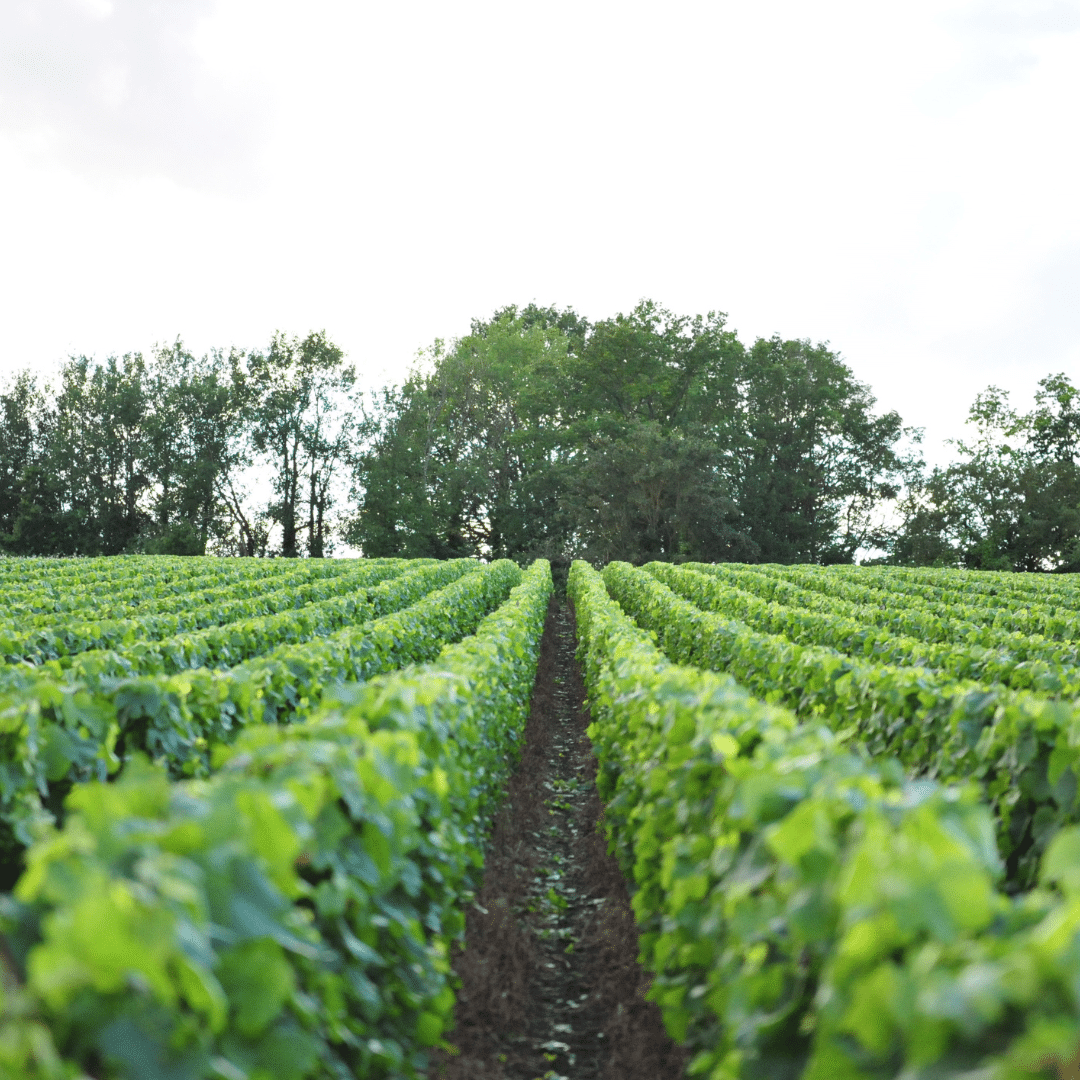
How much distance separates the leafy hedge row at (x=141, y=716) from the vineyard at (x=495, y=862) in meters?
0.02

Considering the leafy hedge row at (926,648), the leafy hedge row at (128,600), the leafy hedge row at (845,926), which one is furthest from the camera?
the leafy hedge row at (128,600)

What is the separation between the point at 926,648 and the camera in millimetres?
8625

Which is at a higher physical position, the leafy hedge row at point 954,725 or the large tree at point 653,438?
the large tree at point 653,438

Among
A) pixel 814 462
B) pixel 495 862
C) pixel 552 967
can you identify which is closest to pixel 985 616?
pixel 495 862

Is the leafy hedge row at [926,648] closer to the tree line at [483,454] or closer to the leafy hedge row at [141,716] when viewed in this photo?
the leafy hedge row at [141,716]

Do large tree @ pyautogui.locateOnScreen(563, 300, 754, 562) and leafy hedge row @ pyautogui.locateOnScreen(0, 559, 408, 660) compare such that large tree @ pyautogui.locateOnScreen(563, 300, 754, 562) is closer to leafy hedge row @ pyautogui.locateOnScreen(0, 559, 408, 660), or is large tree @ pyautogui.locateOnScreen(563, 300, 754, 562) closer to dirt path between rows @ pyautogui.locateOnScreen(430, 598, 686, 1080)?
leafy hedge row @ pyautogui.locateOnScreen(0, 559, 408, 660)

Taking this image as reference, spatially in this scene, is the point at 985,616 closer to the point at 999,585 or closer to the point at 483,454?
the point at 999,585

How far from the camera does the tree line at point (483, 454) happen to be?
164 feet

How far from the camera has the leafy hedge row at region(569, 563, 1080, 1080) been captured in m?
1.56

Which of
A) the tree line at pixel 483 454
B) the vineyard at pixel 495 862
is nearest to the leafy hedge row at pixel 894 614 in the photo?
the vineyard at pixel 495 862

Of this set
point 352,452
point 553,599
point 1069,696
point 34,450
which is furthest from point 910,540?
point 34,450

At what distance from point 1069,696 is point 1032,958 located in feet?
19.2

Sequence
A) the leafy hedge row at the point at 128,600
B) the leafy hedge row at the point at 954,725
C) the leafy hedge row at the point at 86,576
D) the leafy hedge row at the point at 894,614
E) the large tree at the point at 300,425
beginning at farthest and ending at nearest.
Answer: the large tree at the point at 300,425 < the leafy hedge row at the point at 86,576 < the leafy hedge row at the point at 128,600 < the leafy hedge row at the point at 894,614 < the leafy hedge row at the point at 954,725

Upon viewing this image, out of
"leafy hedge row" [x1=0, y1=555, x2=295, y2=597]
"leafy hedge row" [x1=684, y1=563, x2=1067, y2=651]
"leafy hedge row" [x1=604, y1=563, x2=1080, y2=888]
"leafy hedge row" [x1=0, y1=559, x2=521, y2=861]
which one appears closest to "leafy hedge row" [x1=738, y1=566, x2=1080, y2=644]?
"leafy hedge row" [x1=684, y1=563, x2=1067, y2=651]
